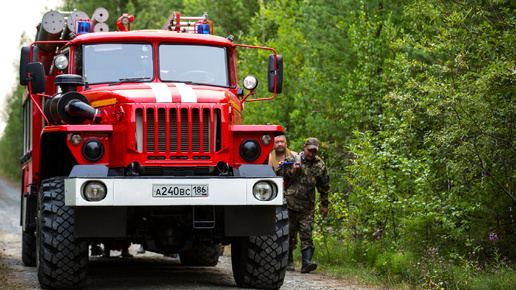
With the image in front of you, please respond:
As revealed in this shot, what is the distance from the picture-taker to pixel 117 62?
8.95 m

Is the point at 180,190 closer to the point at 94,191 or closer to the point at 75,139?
the point at 94,191

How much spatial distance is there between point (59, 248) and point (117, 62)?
97.4 inches

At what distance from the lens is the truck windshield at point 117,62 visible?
8.88 m

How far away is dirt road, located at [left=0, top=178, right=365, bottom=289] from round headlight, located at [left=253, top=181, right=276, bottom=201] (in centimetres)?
138

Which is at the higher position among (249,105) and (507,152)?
(249,105)

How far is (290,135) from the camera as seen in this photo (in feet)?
68.0

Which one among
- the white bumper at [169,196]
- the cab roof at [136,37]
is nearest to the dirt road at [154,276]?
the white bumper at [169,196]

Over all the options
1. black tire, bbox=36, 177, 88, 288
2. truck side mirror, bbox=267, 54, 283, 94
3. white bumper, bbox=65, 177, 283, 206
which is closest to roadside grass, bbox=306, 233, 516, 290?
white bumper, bbox=65, 177, 283, 206

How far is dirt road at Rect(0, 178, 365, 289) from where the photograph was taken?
28.2 ft

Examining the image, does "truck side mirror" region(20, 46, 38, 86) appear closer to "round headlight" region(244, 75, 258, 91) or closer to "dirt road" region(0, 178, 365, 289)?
"dirt road" region(0, 178, 365, 289)

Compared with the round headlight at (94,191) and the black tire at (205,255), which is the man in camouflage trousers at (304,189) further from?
the round headlight at (94,191)

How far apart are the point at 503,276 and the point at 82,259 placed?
176 inches

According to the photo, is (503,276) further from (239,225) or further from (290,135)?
(290,135)

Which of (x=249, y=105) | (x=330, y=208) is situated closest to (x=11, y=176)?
(x=249, y=105)
